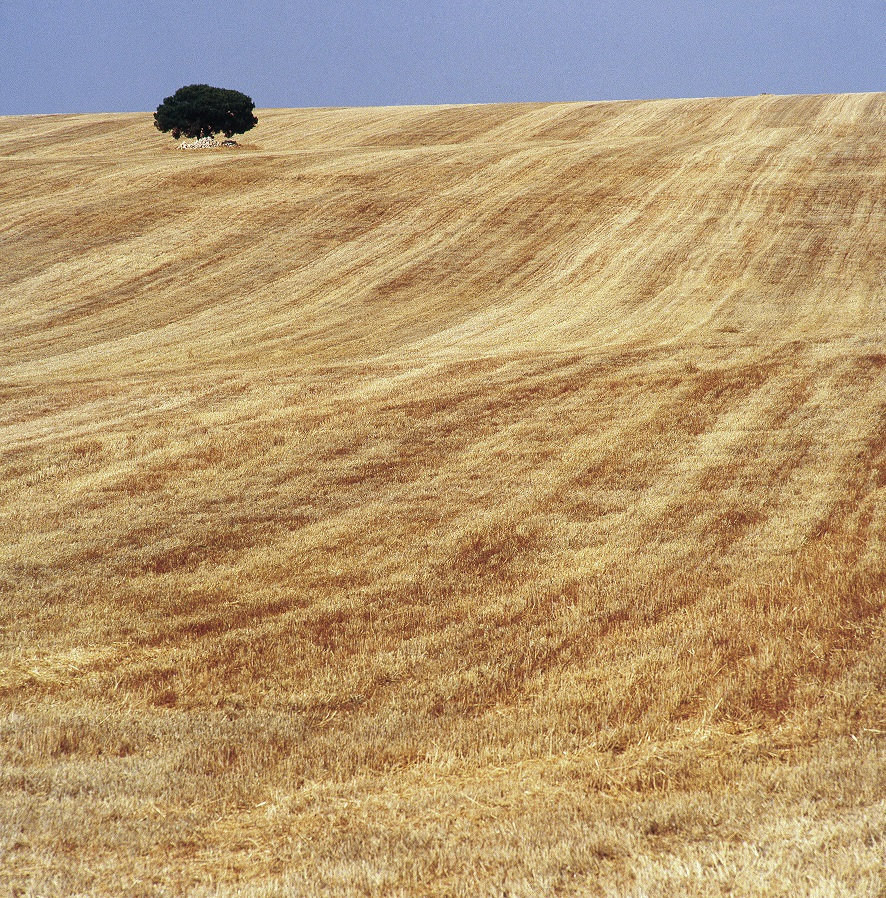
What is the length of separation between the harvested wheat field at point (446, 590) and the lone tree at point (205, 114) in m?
32.5

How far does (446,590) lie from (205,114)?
171 ft

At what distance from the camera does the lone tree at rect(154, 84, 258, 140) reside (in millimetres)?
55219

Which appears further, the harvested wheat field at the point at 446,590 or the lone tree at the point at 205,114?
the lone tree at the point at 205,114

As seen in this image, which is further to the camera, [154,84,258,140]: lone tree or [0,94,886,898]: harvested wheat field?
[154,84,258,140]: lone tree

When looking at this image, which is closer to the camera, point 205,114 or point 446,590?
point 446,590

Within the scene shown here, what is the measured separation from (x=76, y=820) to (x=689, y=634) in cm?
461

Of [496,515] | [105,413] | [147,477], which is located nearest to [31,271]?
[105,413]

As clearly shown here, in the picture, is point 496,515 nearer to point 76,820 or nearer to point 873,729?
point 873,729

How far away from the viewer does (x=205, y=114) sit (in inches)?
2168

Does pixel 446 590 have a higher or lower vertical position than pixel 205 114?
lower

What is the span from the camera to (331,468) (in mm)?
12258

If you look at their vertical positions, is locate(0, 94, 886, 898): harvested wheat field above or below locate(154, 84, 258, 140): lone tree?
below

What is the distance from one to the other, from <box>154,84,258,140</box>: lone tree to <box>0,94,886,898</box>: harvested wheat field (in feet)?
107

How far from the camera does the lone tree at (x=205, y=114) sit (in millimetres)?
55219
